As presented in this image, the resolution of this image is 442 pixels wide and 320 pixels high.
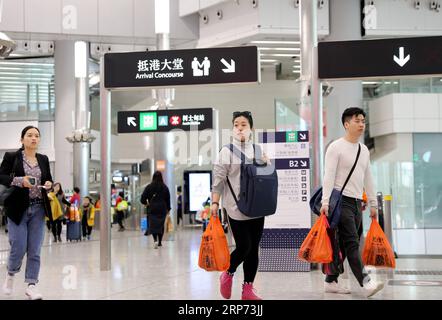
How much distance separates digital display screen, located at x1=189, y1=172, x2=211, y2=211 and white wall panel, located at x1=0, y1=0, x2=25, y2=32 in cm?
890

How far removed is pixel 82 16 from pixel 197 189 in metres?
8.50

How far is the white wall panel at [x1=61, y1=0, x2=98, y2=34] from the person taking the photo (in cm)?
1934

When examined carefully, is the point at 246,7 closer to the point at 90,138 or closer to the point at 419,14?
the point at 419,14

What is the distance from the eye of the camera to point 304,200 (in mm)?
8422

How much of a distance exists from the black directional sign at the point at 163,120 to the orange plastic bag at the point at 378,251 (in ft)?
26.4

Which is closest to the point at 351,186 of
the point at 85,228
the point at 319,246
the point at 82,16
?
the point at 319,246

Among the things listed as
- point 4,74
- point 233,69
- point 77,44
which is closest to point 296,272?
point 233,69

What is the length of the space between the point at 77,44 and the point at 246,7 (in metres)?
6.79

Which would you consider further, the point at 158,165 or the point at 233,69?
the point at 158,165

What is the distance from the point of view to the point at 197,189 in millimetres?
24859

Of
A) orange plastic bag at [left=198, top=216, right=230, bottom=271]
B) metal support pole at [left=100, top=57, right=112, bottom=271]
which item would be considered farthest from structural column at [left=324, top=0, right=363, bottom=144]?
orange plastic bag at [left=198, top=216, right=230, bottom=271]

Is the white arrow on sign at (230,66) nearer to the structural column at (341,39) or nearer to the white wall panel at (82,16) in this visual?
the structural column at (341,39)

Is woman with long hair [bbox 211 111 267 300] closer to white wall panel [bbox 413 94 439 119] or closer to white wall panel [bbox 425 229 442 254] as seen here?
white wall panel [bbox 425 229 442 254]

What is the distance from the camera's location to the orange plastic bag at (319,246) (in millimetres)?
5641
